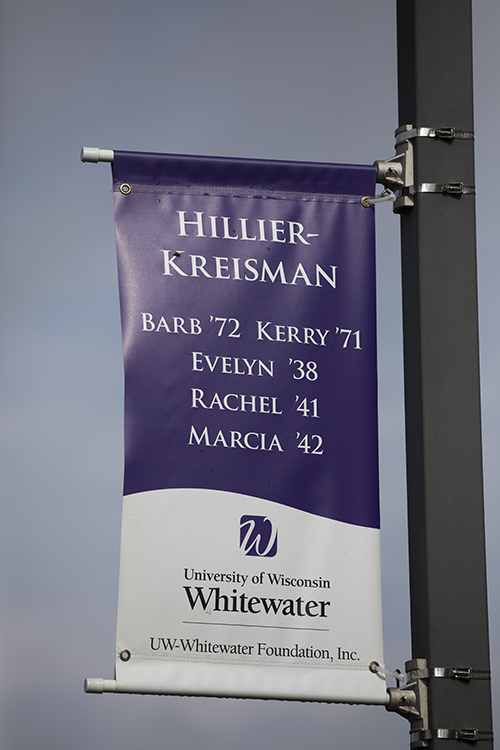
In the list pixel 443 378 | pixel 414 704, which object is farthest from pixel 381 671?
pixel 443 378

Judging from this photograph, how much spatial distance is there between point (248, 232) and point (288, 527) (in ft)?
3.90

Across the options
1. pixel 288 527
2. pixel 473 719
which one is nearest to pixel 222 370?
pixel 288 527

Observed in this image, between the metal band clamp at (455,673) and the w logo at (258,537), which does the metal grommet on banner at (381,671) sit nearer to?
the metal band clamp at (455,673)

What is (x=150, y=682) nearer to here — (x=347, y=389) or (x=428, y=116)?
(x=347, y=389)

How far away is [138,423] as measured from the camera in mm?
3916

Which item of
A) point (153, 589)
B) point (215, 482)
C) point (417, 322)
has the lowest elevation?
point (153, 589)

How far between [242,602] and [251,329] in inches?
41.1

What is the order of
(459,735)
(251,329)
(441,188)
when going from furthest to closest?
(441,188), (251,329), (459,735)

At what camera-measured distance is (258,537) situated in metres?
3.89

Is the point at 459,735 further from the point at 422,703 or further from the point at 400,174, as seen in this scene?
the point at 400,174

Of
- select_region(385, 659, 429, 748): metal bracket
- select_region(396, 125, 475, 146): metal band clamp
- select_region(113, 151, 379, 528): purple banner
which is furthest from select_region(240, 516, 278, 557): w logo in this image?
select_region(396, 125, 475, 146): metal band clamp

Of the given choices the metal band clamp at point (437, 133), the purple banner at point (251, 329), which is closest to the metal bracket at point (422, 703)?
the purple banner at point (251, 329)

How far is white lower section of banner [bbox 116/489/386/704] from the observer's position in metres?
3.74

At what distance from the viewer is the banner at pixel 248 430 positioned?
3783 millimetres
